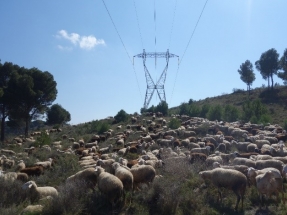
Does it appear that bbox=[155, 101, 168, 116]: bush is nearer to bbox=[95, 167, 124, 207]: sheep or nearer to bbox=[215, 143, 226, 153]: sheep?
bbox=[215, 143, 226, 153]: sheep

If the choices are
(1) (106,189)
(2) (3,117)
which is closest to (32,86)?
(2) (3,117)

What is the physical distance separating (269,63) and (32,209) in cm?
6515

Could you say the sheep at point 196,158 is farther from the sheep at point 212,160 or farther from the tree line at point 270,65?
the tree line at point 270,65

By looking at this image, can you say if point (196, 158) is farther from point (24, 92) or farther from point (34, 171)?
point (24, 92)

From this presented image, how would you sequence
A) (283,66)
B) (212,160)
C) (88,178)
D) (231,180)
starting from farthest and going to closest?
(283,66), (212,160), (88,178), (231,180)

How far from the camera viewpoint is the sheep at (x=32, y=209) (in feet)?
31.8

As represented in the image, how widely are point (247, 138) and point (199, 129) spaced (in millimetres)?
6620

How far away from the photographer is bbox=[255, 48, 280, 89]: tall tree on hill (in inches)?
2660

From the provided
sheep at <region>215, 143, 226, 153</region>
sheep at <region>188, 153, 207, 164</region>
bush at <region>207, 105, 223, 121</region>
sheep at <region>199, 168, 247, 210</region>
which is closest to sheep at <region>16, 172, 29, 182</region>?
sheep at <region>188, 153, 207, 164</region>

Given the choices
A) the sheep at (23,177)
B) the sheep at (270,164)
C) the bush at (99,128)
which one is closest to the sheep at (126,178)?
the sheep at (23,177)

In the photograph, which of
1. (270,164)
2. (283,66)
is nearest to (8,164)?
(270,164)

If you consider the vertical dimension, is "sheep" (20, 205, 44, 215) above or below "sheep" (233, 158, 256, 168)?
below

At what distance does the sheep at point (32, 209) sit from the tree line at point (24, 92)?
3343cm

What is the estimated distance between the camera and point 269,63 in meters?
67.8
